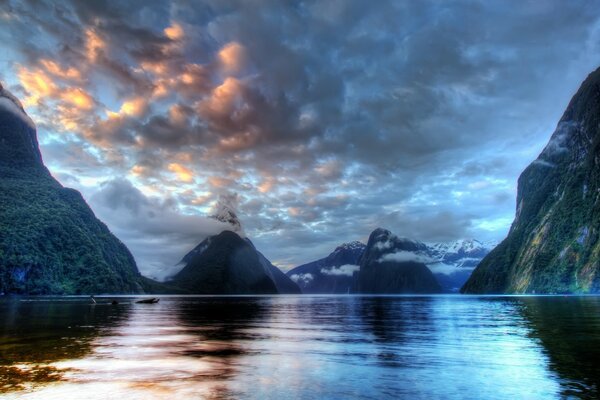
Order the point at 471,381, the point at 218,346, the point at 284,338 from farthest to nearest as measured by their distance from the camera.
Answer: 1. the point at 284,338
2. the point at 218,346
3. the point at 471,381

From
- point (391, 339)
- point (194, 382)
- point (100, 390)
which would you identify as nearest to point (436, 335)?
point (391, 339)

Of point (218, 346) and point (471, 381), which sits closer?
point (471, 381)

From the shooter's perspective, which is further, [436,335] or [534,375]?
[436,335]

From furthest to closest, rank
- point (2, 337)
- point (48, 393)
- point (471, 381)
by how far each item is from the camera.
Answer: point (2, 337) → point (471, 381) → point (48, 393)

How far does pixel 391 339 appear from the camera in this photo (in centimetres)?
3781

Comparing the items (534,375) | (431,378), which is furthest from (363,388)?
(534,375)

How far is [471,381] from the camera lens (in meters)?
20.2

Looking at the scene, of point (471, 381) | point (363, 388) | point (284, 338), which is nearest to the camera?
point (363, 388)

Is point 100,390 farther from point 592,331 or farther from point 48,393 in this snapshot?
point 592,331

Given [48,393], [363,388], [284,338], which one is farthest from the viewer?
[284,338]

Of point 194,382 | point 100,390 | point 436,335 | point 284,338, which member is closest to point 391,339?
point 436,335

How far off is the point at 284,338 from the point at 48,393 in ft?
81.4

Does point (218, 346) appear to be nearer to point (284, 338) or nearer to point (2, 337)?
point (284, 338)

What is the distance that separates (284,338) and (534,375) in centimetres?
2323
